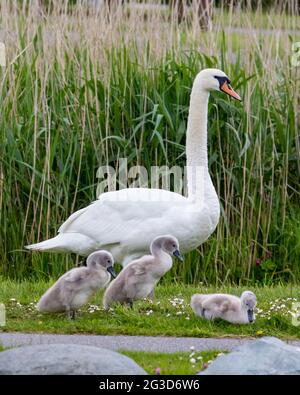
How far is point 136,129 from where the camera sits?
9.84 metres

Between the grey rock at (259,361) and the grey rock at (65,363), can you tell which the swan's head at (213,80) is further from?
the grey rock at (65,363)

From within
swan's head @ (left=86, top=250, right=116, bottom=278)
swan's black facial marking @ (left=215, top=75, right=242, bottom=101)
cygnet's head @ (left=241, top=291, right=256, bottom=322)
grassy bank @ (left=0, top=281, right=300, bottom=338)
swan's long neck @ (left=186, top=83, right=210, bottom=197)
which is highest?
swan's black facial marking @ (left=215, top=75, right=242, bottom=101)

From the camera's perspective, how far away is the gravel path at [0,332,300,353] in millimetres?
6816

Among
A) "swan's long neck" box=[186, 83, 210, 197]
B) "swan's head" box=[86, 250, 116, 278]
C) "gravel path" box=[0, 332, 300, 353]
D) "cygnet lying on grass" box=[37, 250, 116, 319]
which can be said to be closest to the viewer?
"gravel path" box=[0, 332, 300, 353]

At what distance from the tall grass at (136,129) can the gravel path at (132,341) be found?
246cm

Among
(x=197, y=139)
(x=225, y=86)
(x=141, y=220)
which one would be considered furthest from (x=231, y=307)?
(x=225, y=86)

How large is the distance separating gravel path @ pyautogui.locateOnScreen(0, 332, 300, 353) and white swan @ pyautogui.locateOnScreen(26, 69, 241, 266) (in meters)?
1.51

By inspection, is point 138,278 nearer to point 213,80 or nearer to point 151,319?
point 151,319

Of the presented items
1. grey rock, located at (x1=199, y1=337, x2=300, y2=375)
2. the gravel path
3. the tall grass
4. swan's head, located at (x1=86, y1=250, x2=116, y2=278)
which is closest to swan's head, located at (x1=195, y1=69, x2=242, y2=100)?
the tall grass

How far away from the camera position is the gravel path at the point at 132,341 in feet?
22.4

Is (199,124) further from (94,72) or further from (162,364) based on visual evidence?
(162,364)

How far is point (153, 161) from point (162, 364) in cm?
396

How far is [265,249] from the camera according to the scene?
9891 mm

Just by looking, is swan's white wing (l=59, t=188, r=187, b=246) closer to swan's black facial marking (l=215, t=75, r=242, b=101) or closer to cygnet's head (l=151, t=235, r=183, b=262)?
cygnet's head (l=151, t=235, r=183, b=262)
